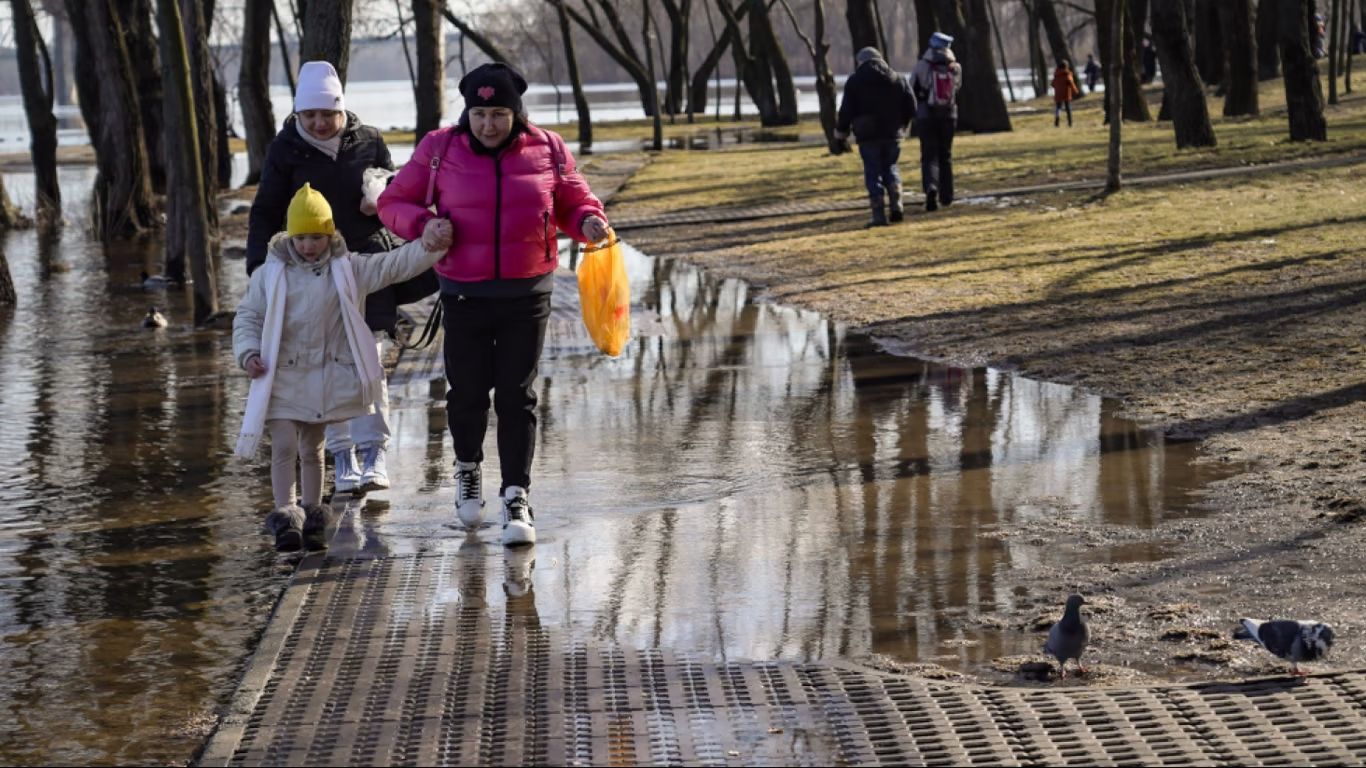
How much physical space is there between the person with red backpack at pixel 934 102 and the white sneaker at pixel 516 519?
39.5ft

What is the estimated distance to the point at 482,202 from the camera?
6.96 meters

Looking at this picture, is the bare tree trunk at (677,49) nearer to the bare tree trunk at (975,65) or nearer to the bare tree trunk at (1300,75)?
the bare tree trunk at (975,65)

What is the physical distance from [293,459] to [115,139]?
1614 centimetres

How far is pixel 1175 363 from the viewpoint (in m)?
10.3

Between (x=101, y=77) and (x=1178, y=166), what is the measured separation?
41.3 ft

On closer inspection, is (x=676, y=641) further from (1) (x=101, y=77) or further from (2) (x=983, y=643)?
(1) (x=101, y=77)

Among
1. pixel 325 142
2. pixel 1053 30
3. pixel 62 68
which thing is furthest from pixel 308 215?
pixel 62 68

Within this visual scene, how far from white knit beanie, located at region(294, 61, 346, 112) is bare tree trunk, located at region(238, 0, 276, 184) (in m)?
19.9

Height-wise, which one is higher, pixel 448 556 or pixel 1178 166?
pixel 1178 166

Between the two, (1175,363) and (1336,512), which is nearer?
(1336,512)

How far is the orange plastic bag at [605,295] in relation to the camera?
25.0 ft

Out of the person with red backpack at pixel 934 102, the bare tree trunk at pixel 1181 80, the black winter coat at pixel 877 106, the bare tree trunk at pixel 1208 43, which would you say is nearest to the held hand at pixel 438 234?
the black winter coat at pixel 877 106

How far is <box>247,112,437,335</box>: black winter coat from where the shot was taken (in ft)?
25.7

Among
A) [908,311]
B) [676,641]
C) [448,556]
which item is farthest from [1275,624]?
[908,311]
